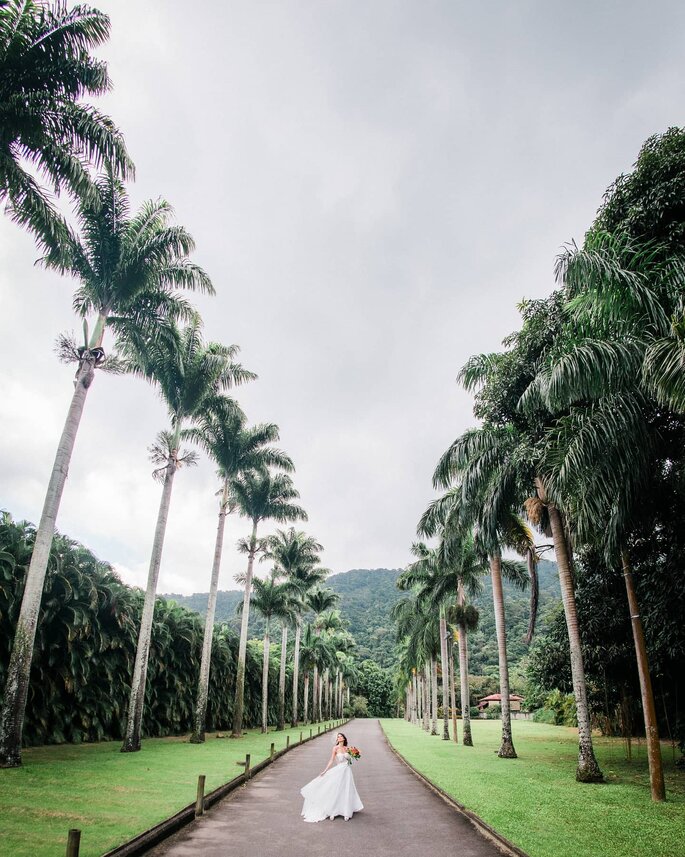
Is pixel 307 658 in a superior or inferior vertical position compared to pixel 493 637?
inferior

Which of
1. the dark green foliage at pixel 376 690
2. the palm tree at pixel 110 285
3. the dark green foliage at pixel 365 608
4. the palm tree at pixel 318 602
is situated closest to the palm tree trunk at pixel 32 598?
the palm tree at pixel 110 285

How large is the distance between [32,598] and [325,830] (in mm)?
9206

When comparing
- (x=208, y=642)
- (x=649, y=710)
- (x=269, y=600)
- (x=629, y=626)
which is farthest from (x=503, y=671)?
(x=269, y=600)

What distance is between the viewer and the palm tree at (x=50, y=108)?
1267 cm

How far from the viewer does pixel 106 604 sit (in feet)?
62.9

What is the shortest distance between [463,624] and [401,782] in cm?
1621

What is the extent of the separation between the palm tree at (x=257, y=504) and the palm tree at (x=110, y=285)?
12722mm

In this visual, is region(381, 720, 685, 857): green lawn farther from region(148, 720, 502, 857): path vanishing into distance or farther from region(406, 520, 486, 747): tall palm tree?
region(406, 520, 486, 747): tall palm tree

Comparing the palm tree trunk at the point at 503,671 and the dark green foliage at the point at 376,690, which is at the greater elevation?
the palm tree trunk at the point at 503,671

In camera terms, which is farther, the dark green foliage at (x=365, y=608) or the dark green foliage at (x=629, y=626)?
the dark green foliage at (x=365, y=608)

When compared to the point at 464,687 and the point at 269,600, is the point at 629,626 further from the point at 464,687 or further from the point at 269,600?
the point at 269,600

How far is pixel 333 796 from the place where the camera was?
9617mm

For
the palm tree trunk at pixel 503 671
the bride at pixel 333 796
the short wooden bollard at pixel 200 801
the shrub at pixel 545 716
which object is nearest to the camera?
the short wooden bollard at pixel 200 801

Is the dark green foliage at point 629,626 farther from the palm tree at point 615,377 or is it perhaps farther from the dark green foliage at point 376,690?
the dark green foliage at point 376,690
